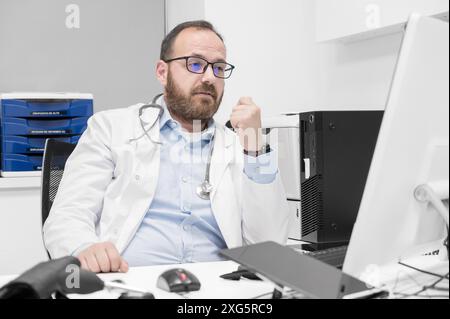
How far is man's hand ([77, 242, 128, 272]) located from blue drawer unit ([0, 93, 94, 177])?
1.42 m

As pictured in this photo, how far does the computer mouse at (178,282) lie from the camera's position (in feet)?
3.15

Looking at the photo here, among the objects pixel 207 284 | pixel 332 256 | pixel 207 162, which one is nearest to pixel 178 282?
pixel 207 284

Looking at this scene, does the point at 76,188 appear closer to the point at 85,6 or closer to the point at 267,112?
the point at 267,112

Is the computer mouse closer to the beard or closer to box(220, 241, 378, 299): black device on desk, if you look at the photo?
box(220, 241, 378, 299): black device on desk

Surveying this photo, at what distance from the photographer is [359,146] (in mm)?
1668

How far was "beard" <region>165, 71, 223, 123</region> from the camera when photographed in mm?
1682

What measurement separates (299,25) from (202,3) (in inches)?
22.0

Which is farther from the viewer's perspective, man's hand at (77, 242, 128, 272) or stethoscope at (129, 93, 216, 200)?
stethoscope at (129, 93, 216, 200)

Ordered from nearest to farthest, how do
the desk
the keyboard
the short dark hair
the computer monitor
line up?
1. the computer monitor
2. the desk
3. the keyboard
4. the short dark hair

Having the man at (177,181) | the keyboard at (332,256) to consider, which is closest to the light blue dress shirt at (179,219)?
the man at (177,181)

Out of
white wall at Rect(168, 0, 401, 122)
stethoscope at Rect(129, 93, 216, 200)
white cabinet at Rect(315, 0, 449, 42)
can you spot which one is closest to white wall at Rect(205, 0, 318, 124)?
white wall at Rect(168, 0, 401, 122)

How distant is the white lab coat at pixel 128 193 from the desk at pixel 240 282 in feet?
1.09

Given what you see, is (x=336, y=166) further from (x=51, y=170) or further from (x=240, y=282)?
(x=51, y=170)
